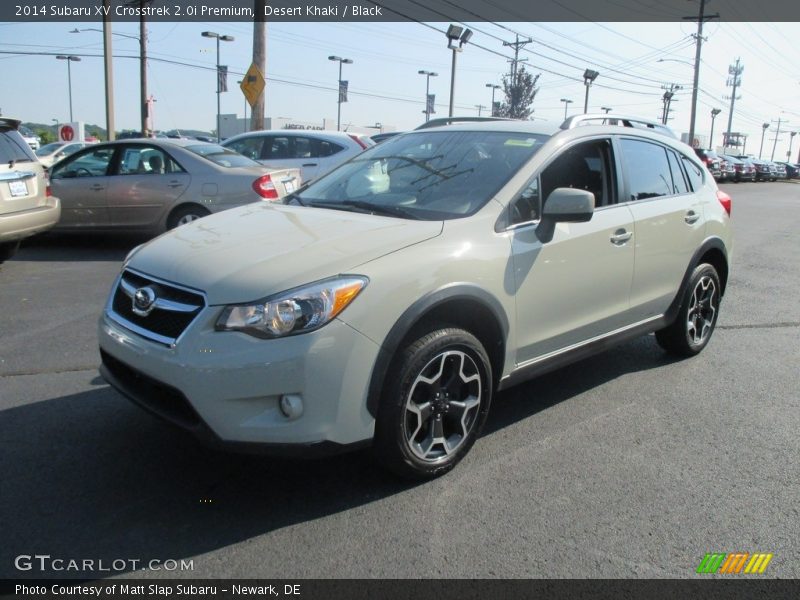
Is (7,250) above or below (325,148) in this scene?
below

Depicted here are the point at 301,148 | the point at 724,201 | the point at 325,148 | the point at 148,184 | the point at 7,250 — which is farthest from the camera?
the point at 301,148

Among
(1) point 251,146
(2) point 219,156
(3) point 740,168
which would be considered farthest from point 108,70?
(3) point 740,168

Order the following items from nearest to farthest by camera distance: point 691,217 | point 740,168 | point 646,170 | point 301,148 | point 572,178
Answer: point 572,178, point 646,170, point 691,217, point 301,148, point 740,168

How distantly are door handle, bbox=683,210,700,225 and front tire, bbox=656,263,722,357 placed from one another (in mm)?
368

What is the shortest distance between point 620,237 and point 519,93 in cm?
4463

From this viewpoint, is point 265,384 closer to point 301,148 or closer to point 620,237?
point 620,237

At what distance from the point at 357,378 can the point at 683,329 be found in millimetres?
3243

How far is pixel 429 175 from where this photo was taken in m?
4.02

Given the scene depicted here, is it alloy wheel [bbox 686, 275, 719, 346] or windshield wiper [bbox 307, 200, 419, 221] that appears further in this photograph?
alloy wheel [bbox 686, 275, 719, 346]

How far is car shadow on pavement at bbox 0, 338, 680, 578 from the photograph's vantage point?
2.81 m

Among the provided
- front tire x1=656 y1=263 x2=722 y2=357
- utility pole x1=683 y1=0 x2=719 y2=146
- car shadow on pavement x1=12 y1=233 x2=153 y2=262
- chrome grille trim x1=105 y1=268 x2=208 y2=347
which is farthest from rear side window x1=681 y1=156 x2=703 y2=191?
utility pole x1=683 y1=0 x2=719 y2=146

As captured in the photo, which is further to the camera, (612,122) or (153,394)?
(612,122)

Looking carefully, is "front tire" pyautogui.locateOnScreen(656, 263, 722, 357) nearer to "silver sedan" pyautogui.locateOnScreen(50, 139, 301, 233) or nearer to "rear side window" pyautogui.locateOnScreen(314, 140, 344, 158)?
"silver sedan" pyautogui.locateOnScreen(50, 139, 301, 233)

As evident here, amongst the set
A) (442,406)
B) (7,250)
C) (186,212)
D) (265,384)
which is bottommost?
(7,250)
